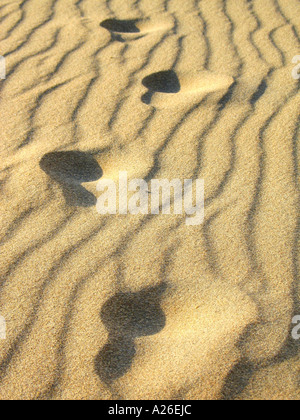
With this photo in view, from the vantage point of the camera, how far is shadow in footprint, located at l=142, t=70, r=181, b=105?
2822 mm

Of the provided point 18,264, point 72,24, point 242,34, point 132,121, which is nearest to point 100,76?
point 132,121

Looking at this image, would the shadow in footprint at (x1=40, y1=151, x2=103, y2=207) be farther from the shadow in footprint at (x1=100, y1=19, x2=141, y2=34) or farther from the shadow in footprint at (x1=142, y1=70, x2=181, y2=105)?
the shadow in footprint at (x1=100, y1=19, x2=141, y2=34)

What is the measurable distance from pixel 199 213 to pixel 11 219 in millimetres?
755

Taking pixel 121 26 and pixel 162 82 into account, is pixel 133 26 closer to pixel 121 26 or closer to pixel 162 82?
pixel 121 26

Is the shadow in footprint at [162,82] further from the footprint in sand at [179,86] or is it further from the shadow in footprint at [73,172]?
the shadow in footprint at [73,172]

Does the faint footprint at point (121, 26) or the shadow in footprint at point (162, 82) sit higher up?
the faint footprint at point (121, 26)

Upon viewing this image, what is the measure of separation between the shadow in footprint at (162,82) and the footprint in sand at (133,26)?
0.65 meters

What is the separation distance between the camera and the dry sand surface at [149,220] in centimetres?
150

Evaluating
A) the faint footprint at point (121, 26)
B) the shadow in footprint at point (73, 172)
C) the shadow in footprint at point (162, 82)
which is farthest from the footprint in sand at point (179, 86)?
the faint footprint at point (121, 26)

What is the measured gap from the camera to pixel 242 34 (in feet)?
11.0

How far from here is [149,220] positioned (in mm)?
1998

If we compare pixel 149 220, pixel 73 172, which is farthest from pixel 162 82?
pixel 149 220

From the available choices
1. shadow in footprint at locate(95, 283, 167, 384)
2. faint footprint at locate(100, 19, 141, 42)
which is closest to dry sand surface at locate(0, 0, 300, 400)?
shadow in footprint at locate(95, 283, 167, 384)

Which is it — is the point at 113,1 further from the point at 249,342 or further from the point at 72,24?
the point at 249,342
